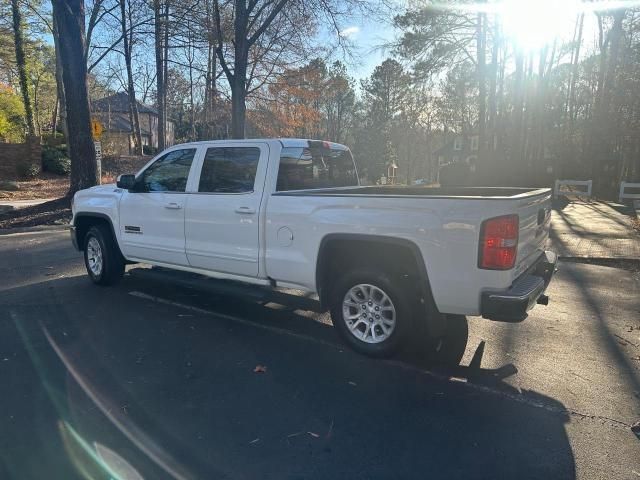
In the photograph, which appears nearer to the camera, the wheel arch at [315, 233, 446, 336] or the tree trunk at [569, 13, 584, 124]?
the wheel arch at [315, 233, 446, 336]

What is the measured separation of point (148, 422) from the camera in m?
3.22

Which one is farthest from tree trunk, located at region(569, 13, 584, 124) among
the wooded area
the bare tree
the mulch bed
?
the mulch bed

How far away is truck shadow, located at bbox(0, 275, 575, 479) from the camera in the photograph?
111 inches

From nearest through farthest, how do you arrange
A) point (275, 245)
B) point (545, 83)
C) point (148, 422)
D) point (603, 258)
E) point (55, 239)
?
1. point (148, 422)
2. point (275, 245)
3. point (603, 258)
4. point (55, 239)
5. point (545, 83)

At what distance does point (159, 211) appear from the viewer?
584cm

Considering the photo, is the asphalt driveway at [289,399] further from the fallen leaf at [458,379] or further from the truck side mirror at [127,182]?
the truck side mirror at [127,182]

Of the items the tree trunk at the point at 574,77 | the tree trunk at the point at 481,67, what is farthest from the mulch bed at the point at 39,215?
the tree trunk at the point at 574,77

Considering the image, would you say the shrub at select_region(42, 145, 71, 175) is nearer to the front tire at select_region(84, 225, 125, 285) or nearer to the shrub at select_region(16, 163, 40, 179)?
the shrub at select_region(16, 163, 40, 179)

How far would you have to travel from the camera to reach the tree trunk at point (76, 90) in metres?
13.4

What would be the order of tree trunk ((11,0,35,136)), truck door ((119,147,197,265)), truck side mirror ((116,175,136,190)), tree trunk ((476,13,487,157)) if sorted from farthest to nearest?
tree trunk ((11,0,35,136)), tree trunk ((476,13,487,157)), truck side mirror ((116,175,136,190)), truck door ((119,147,197,265))

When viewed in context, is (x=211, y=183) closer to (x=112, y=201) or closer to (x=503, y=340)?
(x=112, y=201)

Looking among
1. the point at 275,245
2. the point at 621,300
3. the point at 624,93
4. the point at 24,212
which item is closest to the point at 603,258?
the point at 621,300

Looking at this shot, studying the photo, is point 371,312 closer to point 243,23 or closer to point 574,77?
point 243,23

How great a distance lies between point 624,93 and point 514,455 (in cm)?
2896
